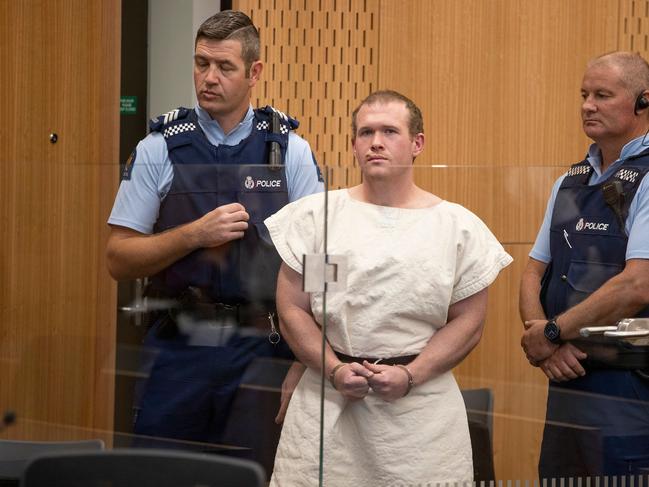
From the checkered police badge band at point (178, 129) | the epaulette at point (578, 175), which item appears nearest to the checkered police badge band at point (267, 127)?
the checkered police badge band at point (178, 129)

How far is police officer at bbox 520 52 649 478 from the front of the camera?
2982 millimetres

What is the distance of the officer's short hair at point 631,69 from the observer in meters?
3.26

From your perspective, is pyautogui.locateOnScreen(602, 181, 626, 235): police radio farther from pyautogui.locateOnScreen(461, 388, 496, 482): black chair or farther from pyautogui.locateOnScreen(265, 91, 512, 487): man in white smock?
pyautogui.locateOnScreen(461, 388, 496, 482): black chair

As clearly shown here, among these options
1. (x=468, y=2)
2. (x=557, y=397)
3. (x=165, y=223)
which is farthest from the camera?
(x=468, y=2)

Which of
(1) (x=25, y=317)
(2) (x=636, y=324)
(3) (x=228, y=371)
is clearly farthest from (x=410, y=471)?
(1) (x=25, y=317)

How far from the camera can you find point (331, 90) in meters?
5.07

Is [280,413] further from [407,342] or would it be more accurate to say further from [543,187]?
[543,187]

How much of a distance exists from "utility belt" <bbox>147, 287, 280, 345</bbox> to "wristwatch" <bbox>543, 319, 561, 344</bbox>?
72 cm

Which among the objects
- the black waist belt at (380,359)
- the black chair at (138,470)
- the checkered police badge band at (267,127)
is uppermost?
the checkered police badge band at (267,127)

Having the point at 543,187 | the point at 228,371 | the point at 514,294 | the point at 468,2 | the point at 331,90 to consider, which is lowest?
the point at 228,371

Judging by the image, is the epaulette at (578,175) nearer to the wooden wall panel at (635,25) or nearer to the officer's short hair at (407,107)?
the officer's short hair at (407,107)

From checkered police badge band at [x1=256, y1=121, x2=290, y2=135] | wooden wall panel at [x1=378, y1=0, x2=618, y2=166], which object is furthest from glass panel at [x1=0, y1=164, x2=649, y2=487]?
wooden wall panel at [x1=378, y1=0, x2=618, y2=166]

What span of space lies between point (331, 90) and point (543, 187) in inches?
85.5

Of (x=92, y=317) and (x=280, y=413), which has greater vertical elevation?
(x=92, y=317)
